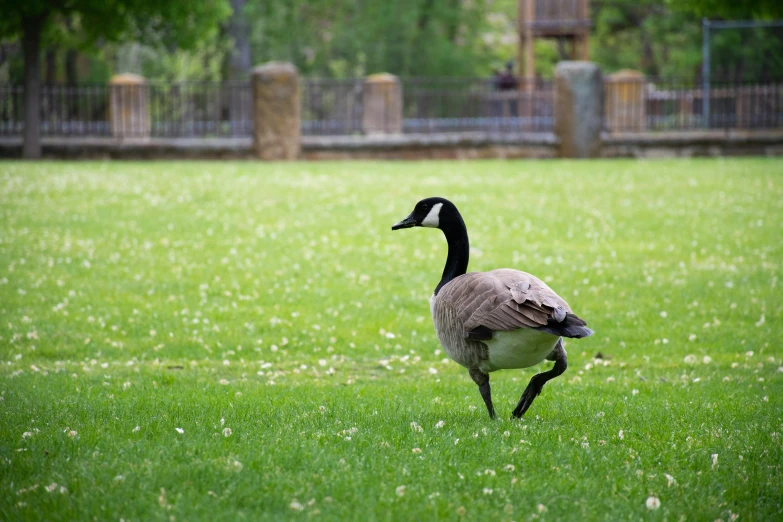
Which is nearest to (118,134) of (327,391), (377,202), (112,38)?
(112,38)

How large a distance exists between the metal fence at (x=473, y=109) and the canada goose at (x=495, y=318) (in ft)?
72.8

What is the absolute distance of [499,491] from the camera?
179 inches

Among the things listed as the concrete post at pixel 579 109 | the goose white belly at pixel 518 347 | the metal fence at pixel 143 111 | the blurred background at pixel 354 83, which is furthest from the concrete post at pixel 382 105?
the goose white belly at pixel 518 347

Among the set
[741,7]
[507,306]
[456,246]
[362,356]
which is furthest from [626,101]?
[507,306]

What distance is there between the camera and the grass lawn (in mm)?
4574

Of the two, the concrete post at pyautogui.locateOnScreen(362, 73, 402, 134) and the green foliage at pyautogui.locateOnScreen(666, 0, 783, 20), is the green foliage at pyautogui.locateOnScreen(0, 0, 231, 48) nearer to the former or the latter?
the concrete post at pyautogui.locateOnScreen(362, 73, 402, 134)

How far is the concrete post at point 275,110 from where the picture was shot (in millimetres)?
25219

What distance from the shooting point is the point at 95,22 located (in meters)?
26.1

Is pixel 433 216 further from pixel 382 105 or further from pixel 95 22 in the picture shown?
pixel 95 22

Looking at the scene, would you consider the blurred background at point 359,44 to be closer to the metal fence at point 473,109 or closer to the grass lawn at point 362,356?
the metal fence at point 473,109

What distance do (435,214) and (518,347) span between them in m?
1.32

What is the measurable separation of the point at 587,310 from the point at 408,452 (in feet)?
18.3

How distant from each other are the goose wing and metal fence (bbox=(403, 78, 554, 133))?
22.8 m

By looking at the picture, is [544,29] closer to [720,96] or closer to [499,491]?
[720,96]
